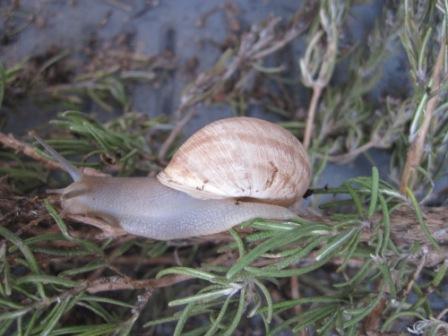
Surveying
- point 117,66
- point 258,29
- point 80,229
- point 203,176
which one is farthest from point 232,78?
point 80,229

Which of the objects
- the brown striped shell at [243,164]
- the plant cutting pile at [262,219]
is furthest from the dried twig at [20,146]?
the brown striped shell at [243,164]

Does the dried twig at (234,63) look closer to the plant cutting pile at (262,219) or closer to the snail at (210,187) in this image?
the plant cutting pile at (262,219)

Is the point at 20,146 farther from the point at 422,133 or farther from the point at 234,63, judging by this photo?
the point at 422,133

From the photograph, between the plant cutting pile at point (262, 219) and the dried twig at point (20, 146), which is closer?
the plant cutting pile at point (262, 219)

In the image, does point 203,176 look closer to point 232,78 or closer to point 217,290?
point 217,290

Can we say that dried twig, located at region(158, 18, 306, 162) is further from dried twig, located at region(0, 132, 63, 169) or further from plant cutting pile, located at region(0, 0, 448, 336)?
dried twig, located at region(0, 132, 63, 169)

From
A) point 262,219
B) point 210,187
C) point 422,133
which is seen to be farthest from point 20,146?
point 422,133

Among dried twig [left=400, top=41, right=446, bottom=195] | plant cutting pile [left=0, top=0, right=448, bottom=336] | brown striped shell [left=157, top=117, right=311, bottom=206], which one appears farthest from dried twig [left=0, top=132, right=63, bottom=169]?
dried twig [left=400, top=41, right=446, bottom=195]

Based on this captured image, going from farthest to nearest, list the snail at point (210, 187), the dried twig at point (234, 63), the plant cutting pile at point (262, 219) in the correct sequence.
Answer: the dried twig at point (234, 63), the snail at point (210, 187), the plant cutting pile at point (262, 219)
